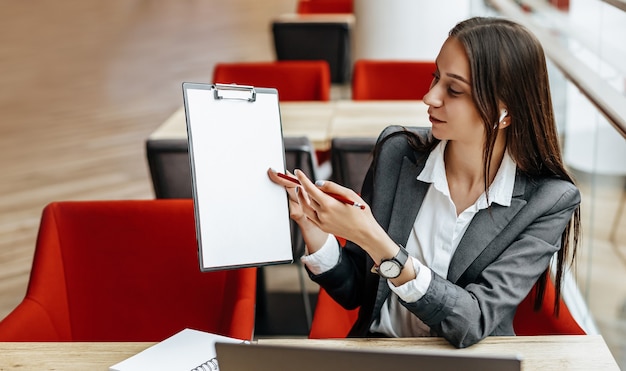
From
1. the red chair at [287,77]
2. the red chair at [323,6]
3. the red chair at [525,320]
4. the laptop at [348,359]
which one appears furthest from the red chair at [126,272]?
the red chair at [323,6]

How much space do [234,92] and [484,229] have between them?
0.66 meters

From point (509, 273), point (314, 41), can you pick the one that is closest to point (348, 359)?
point (509, 273)

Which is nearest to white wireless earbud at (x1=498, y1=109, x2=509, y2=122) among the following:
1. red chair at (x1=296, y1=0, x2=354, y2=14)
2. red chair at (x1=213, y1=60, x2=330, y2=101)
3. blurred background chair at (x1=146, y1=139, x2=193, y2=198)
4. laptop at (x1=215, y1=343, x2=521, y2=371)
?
laptop at (x1=215, y1=343, x2=521, y2=371)

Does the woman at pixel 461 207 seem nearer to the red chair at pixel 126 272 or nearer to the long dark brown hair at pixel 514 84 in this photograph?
the long dark brown hair at pixel 514 84

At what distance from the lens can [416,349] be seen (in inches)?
75.6

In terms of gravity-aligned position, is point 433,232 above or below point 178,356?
above

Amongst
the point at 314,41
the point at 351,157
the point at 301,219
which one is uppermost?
the point at 301,219

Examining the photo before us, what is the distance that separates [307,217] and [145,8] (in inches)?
505

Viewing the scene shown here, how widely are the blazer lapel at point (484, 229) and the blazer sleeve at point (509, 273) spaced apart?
0.01 metres

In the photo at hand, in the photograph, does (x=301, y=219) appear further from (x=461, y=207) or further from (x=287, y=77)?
(x=287, y=77)

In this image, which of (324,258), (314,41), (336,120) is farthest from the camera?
(314,41)

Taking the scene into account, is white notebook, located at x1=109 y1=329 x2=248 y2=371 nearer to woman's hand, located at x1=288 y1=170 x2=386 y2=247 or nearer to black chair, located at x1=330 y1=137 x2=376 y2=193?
woman's hand, located at x1=288 y1=170 x2=386 y2=247

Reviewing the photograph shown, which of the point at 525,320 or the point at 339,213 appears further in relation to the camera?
the point at 525,320

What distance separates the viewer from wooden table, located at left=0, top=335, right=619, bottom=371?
1.81 m
